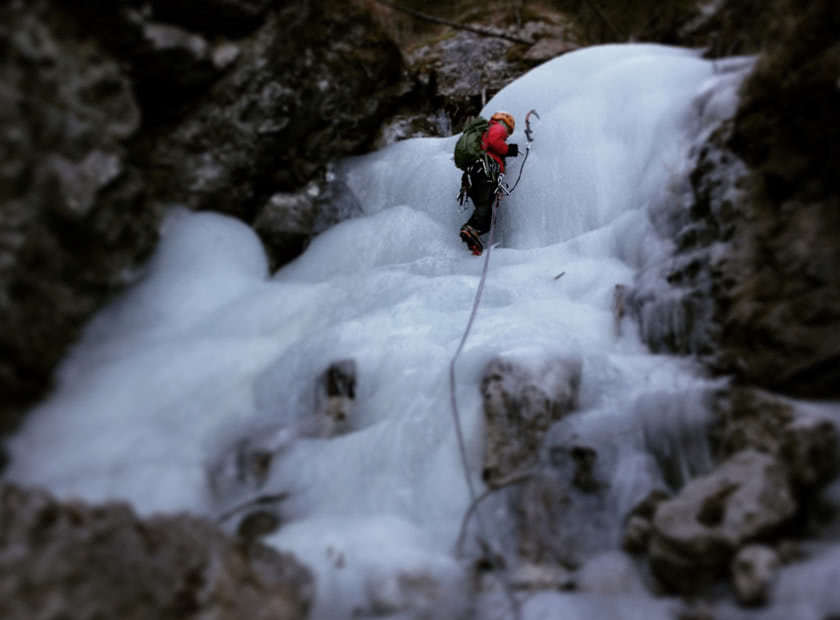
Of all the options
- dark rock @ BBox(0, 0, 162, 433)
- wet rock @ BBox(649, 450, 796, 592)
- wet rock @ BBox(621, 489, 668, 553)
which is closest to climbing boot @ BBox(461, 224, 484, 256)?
dark rock @ BBox(0, 0, 162, 433)

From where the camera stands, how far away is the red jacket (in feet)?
14.7

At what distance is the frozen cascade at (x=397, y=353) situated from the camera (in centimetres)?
242

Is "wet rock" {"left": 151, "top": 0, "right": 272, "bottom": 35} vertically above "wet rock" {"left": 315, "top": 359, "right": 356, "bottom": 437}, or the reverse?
"wet rock" {"left": 151, "top": 0, "right": 272, "bottom": 35}

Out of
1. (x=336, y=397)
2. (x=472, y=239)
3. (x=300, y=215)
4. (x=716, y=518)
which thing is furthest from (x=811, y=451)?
(x=300, y=215)

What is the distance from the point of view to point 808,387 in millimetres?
2496

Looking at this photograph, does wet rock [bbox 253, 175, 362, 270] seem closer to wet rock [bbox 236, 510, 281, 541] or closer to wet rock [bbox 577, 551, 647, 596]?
wet rock [bbox 236, 510, 281, 541]

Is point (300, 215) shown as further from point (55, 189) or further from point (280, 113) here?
point (55, 189)

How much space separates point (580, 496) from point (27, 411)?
2643 millimetres

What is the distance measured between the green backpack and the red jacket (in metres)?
0.06

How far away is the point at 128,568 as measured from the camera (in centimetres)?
190

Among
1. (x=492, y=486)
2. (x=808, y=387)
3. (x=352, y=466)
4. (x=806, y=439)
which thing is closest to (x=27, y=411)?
(x=352, y=466)

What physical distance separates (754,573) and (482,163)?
3.47 m

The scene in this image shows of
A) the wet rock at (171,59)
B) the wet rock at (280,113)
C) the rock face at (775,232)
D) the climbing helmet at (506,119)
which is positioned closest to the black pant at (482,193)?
the climbing helmet at (506,119)

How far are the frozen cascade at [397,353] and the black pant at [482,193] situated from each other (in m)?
0.24
